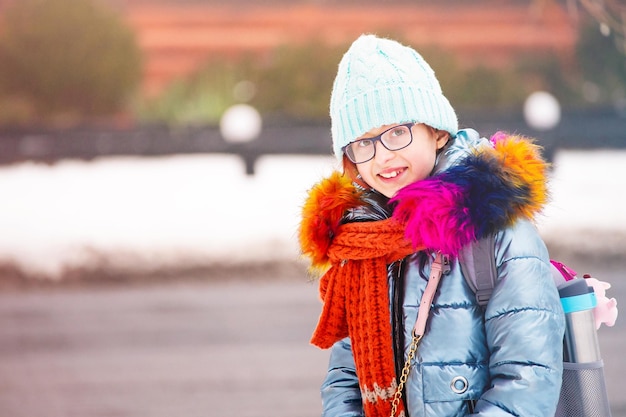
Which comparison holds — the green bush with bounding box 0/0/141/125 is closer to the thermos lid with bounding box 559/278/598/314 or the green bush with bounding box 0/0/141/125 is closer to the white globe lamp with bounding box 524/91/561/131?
the white globe lamp with bounding box 524/91/561/131

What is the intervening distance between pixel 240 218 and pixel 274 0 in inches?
68.6

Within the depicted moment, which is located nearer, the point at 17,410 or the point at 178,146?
the point at 17,410

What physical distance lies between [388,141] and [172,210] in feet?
16.8

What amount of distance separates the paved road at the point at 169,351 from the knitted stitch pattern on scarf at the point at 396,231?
2265 mm

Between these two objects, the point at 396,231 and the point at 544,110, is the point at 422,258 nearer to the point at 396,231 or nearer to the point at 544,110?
the point at 396,231

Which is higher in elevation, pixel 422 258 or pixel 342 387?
pixel 422 258

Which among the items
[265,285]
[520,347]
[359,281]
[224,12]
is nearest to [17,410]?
[265,285]

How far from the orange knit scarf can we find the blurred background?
4.46 m

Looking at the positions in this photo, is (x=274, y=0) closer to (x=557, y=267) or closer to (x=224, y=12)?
(x=224, y=12)

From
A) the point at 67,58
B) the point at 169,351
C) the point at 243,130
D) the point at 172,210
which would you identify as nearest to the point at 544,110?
the point at 243,130

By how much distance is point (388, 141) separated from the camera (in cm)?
147

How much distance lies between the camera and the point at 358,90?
148 centimetres

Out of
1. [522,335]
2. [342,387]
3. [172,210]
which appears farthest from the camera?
[172,210]

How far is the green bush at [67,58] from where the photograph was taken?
6.61m
